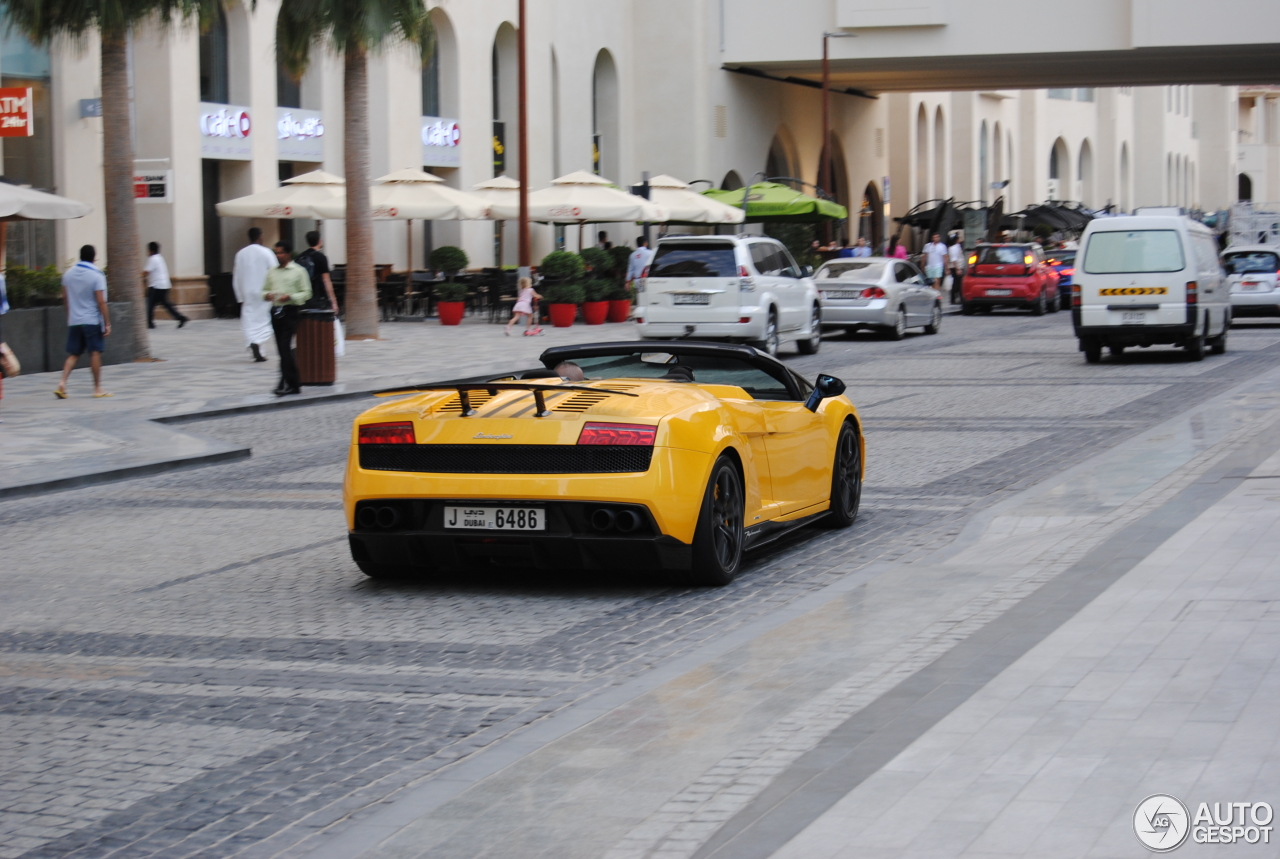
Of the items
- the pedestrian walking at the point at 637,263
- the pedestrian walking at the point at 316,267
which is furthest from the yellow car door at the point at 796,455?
the pedestrian walking at the point at 637,263

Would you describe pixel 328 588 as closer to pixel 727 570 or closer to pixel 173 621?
pixel 173 621

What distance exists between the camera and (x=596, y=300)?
35281 millimetres

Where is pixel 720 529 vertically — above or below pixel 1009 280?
below

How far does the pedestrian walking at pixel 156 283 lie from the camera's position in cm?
3092

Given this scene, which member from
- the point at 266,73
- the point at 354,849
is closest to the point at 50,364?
the point at 266,73

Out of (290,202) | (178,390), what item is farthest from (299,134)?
(178,390)

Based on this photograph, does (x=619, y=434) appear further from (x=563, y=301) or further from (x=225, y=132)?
(x=225, y=132)

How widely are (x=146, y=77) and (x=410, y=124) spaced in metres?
8.20

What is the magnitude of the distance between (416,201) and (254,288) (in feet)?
34.5

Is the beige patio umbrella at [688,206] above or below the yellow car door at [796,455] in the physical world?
above

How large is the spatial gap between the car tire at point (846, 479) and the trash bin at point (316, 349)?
11.2 m

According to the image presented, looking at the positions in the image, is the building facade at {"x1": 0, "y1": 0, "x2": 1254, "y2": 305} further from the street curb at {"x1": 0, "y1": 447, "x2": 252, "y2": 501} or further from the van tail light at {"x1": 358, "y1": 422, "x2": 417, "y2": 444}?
the van tail light at {"x1": 358, "y1": 422, "x2": 417, "y2": 444}

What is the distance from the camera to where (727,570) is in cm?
823

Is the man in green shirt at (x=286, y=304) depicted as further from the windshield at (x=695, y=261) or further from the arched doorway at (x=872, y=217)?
the arched doorway at (x=872, y=217)
